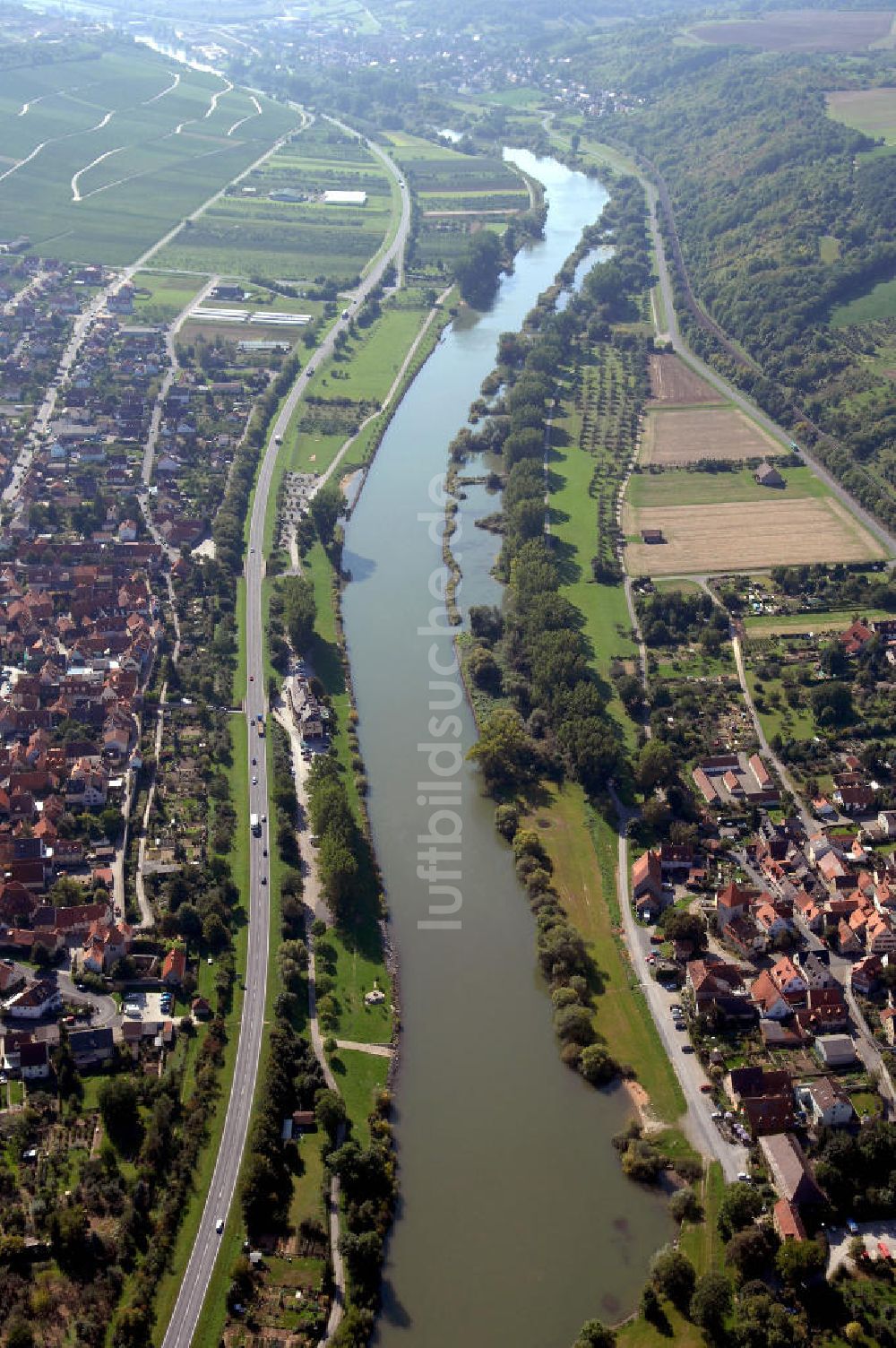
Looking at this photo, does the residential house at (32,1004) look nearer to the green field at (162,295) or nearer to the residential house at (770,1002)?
the residential house at (770,1002)

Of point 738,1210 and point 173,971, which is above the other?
point 738,1210

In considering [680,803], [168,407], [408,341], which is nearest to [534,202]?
[408,341]

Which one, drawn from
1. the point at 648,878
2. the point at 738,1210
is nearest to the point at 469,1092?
the point at 738,1210

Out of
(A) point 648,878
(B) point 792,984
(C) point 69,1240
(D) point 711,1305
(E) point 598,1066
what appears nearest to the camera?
(D) point 711,1305

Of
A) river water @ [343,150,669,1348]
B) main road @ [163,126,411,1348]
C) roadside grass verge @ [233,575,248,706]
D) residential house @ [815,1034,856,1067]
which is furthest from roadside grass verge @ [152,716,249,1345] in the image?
residential house @ [815,1034,856,1067]

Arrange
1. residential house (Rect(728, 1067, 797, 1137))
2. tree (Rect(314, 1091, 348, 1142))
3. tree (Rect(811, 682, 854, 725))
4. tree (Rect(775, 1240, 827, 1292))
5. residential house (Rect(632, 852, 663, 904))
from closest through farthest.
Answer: tree (Rect(775, 1240, 827, 1292)), tree (Rect(314, 1091, 348, 1142)), residential house (Rect(728, 1067, 797, 1137)), residential house (Rect(632, 852, 663, 904)), tree (Rect(811, 682, 854, 725))

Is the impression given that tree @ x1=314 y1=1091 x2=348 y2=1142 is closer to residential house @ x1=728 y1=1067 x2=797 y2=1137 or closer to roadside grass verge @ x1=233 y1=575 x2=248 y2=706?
residential house @ x1=728 y1=1067 x2=797 y2=1137

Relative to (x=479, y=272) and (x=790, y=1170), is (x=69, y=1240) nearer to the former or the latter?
(x=790, y=1170)

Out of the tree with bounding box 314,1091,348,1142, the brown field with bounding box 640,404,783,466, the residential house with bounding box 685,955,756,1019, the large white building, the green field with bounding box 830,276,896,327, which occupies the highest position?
the green field with bounding box 830,276,896,327
